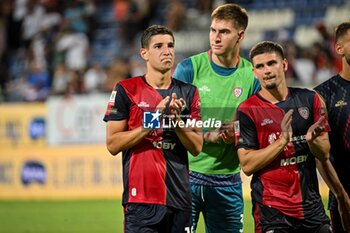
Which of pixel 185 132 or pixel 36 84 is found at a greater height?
pixel 36 84

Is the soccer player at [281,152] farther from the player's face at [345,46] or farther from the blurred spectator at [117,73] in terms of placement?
the blurred spectator at [117,73]

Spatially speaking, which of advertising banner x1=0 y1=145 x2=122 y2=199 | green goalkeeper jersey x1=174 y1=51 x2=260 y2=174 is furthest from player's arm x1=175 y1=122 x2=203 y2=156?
advertising banner x1=0 y1=145 x2=122 y2=199

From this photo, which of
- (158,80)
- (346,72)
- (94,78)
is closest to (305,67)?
(94,78)

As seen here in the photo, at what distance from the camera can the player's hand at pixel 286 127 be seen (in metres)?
5.49

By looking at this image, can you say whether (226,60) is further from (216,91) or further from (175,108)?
(175,108)

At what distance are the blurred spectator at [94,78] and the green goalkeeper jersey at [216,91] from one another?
954 cm

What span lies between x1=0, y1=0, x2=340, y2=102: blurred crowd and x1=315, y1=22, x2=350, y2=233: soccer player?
7681 mm

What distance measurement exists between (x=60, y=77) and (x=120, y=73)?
183 centimetres

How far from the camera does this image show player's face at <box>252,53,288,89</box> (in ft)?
19.1

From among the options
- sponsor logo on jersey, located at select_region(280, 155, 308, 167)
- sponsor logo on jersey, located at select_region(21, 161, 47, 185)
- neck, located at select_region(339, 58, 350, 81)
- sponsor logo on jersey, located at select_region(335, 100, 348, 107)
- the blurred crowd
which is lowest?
sponsor logo on jersey, located at select_region(21, 161, 47, 185)

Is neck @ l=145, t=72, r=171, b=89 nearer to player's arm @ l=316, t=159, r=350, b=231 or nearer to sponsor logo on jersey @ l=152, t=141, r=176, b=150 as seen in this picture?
sponsor logo on jersey @ l=152, t=141, r=176, b=150

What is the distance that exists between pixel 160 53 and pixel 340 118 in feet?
5.07

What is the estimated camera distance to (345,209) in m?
6.17

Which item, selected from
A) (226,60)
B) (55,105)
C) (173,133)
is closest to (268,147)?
(173,133)
